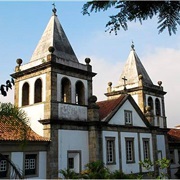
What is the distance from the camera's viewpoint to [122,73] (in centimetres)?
3095

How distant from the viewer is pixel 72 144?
18828 mm

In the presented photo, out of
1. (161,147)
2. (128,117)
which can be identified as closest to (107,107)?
(128,117)

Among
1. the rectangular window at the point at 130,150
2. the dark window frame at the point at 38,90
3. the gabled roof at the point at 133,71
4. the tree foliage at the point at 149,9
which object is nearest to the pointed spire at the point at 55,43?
the dark window frame at the point at 38,90

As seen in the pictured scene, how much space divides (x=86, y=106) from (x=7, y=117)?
12661mm

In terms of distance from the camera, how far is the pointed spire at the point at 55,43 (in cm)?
2067

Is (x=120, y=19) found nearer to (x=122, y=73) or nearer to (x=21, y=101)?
(x=21, y=101)

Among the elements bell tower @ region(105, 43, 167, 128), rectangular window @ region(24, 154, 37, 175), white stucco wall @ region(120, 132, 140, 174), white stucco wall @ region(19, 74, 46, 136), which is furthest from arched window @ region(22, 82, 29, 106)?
bell tower @ region(105, 43, 167, 128)

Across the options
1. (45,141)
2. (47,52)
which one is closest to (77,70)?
(47,52)

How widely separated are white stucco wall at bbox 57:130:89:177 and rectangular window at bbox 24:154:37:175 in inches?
59.4

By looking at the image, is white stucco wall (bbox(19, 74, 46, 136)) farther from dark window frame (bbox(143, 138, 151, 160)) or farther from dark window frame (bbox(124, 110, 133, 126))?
dark window frame (bbox(143, 138, 151, 160))

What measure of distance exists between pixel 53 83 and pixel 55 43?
359cm

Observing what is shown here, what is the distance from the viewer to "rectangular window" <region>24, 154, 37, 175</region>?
16.8m

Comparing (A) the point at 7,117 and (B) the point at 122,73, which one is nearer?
(A) the point at 7,117

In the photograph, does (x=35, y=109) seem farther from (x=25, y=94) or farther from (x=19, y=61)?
(x=19, y=61)
